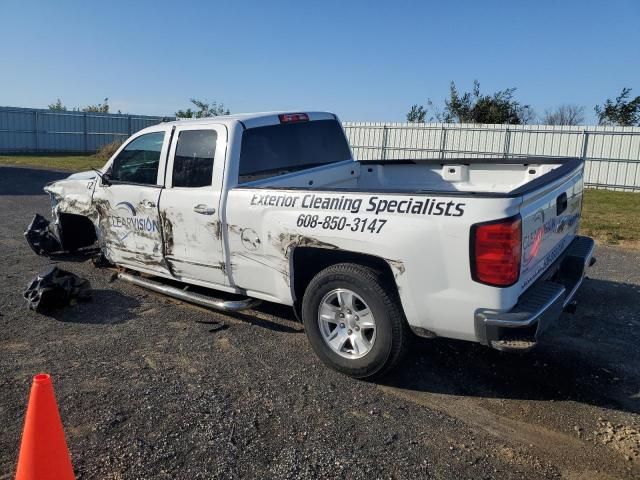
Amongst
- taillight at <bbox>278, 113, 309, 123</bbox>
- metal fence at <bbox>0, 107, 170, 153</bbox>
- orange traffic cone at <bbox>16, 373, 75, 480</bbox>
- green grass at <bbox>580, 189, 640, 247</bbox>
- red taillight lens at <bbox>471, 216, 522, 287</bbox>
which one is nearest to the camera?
orange traffic cone at <bbox>16, 373, 75, 480</bbox>

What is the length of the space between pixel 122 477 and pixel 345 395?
1539 millimetres

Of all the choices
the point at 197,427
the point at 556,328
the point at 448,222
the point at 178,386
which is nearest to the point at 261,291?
the point at 178,386

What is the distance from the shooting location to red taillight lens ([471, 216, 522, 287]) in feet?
10.7

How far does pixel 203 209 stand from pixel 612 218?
10.2 m

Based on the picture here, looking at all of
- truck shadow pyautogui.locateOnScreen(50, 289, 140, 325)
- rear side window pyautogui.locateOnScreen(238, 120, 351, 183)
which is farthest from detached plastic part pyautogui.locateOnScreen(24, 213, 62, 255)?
rear side window pyautogui.locateOnScreen(238, 120, 351, 183)

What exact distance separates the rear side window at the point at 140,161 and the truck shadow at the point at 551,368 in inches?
119

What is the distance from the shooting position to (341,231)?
3930 millimetres

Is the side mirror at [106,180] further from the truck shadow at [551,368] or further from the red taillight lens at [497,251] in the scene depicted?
the red taillight lens at [497,251]

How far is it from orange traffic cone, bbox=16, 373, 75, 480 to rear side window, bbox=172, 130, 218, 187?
102 inches

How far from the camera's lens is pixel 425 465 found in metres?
3.08

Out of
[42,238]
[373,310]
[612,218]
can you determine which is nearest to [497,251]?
[373,310]

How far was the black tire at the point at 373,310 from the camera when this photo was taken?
3795 mm

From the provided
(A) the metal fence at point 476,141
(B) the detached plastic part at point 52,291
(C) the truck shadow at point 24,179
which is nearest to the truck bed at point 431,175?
(B) the detached plastic part at point 52,291

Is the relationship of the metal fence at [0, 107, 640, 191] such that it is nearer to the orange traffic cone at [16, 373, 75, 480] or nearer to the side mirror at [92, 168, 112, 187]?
the side mirror at [92, 168, 112, 187]
